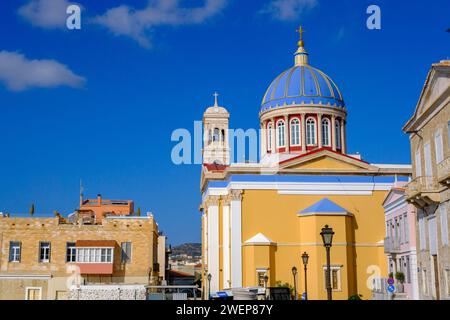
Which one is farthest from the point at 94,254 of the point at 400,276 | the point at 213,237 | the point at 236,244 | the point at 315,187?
the point at 400,276

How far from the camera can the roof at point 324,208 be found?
3769 cm

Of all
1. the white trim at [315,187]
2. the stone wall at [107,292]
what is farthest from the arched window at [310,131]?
the stone wall at [107,292]

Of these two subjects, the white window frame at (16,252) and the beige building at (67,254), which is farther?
the white window frame at (16,252)

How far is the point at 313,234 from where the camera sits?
124 feet

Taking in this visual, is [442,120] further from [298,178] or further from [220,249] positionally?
[220,249]

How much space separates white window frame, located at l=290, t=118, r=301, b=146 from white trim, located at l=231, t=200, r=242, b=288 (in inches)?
323

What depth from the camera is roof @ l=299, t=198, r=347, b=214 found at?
3769 cm

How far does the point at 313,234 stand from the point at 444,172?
1724cm

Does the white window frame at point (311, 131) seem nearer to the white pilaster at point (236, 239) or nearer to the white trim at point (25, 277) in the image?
the white pilaster at point (236, 239)

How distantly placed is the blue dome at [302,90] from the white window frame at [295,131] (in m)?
1.33

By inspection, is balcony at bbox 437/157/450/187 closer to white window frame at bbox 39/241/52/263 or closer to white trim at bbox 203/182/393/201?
white trim at bbox 203/182/393/201

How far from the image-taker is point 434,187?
22.4 m

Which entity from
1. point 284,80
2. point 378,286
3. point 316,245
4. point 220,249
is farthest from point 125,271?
point 284,80

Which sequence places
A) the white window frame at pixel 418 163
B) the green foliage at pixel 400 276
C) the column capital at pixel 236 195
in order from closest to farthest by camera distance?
the white window frame at pixel 418 163, the green foliage at pixel 400 276, the column capital at pixel 236 195
